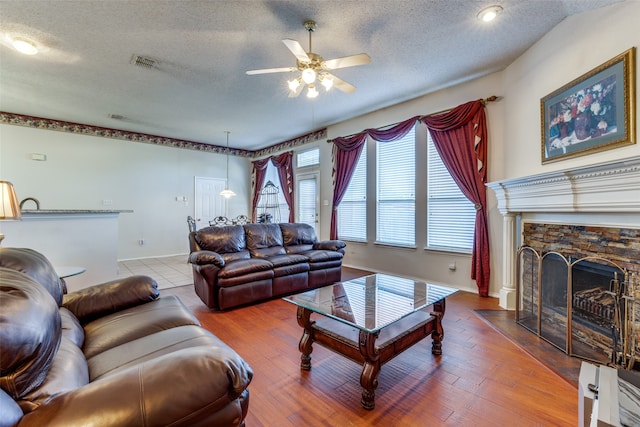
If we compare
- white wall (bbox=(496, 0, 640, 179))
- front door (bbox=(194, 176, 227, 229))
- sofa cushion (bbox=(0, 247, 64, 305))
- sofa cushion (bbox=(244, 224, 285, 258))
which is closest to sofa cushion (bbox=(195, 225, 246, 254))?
sofa cushion (bbox=(244, 224, 285, 258))

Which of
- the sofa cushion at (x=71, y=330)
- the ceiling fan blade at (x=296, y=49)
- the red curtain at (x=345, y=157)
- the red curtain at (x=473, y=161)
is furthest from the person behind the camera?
the red curtain at (x=345, y=157)

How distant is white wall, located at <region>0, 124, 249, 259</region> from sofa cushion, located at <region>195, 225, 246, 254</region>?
143 inches

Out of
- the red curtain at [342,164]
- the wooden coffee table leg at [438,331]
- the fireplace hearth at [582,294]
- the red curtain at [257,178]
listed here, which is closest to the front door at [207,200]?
the red curtain at [257,178]

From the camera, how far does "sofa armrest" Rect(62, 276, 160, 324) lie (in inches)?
72.6

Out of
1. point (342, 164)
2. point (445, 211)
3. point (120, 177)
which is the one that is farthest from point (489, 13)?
point (120, 177)

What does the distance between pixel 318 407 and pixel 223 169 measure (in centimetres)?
715

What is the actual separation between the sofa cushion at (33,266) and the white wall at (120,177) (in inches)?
201

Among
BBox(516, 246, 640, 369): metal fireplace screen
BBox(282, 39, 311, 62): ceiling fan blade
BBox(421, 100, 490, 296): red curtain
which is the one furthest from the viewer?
BBox(421, 100, 490, 296): red curtain

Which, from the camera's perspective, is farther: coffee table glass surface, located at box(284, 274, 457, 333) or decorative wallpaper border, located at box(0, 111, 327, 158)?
decorative wallpaper border, located at box(0, 111, 327, 158)

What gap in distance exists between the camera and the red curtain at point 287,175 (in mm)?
6887

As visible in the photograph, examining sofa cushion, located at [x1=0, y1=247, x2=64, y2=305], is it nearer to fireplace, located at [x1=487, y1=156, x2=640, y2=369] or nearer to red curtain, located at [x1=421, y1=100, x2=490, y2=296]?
fireplace, located at [x1=487, y1=156, x2=640, y2=369]

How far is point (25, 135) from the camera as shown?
5.30 metres

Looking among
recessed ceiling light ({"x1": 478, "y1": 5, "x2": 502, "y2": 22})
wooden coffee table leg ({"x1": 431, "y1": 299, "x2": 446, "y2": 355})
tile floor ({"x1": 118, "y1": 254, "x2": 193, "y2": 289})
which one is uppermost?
recessed ceiling light ({"x1": 478, "y1": 5, "x2": 502, "y2": 22})

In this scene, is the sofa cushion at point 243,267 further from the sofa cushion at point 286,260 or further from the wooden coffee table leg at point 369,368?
the wooden coffee table leg at point 369,368
